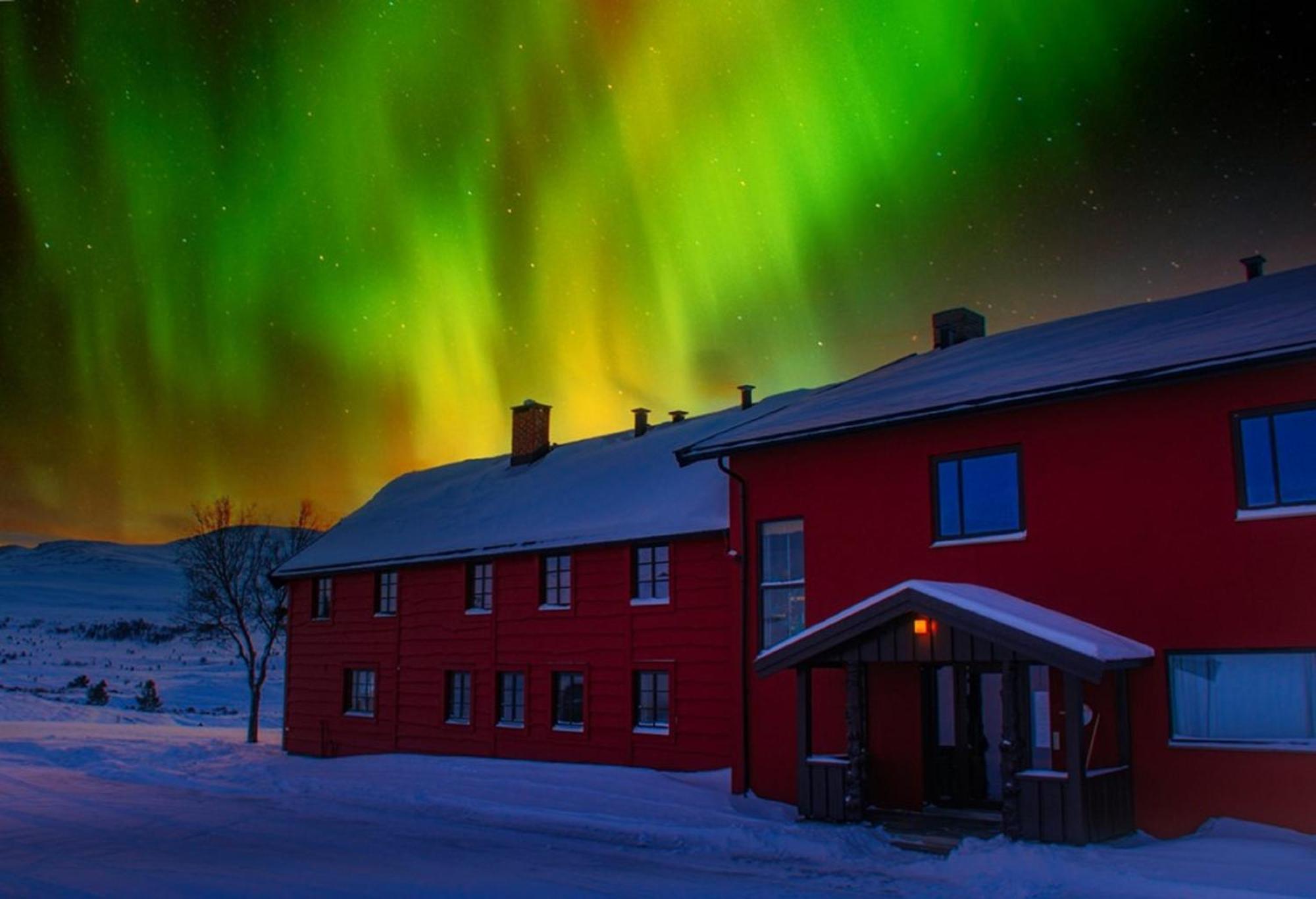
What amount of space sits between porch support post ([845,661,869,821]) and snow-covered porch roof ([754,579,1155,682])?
520mm

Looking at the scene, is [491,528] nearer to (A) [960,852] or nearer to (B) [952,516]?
(B) [952,516]

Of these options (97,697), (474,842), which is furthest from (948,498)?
(97,697)

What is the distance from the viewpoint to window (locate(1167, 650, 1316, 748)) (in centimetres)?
1359

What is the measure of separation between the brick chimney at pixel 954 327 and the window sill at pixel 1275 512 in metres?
9.95

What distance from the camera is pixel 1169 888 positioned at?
11.5 meters

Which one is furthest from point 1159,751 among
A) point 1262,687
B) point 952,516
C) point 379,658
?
point 379,658

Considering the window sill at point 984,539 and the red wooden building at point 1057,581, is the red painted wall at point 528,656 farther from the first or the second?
the window sill at point 984,539

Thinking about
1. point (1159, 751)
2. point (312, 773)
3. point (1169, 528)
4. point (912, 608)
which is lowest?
point (312, 773)

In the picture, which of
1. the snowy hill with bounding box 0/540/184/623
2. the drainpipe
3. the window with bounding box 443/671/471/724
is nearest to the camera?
the drainpipe

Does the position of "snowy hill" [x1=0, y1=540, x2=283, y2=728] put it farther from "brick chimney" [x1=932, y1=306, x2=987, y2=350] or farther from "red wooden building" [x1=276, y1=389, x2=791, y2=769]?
"brick chimney" [x1=932, y1=306, x2=987, y2=350]

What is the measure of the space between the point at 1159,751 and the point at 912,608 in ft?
11.3

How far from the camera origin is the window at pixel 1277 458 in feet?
45.6

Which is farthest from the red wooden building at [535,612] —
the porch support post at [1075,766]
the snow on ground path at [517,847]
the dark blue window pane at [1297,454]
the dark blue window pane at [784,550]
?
the dark blue window pane at [1297,454]

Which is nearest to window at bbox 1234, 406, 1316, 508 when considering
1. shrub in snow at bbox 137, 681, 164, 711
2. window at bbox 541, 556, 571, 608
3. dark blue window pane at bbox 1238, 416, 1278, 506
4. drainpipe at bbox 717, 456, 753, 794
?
dark blue window pane at bbox 1238, 416, 1278, 506
